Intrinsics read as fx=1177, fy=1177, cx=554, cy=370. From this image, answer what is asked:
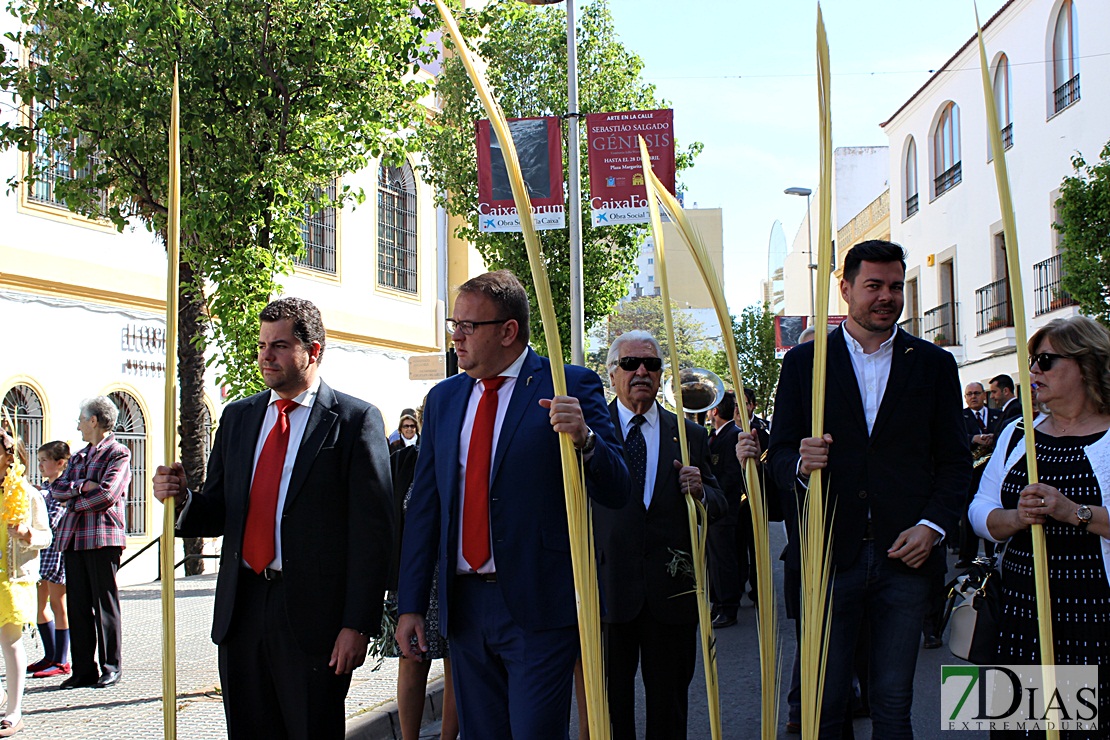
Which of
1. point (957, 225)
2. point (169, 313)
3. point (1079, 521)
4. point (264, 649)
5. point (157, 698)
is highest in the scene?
point (957, 225)

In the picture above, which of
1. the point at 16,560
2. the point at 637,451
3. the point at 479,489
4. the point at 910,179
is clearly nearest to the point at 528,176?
the point at 16,560

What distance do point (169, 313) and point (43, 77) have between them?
6.02 m

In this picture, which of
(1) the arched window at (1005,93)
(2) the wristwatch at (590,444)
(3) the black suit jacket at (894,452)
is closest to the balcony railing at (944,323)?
(1) the arched window at (1005,93)

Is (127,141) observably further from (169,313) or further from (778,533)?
(778,533)

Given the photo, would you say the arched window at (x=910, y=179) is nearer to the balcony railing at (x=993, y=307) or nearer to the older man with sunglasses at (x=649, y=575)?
the balcony railing at (x=993, y=307)

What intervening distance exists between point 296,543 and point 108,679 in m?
4.66

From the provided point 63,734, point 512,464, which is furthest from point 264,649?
point 63,734

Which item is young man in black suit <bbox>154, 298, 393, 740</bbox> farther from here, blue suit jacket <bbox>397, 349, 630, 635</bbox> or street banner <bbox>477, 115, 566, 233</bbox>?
street banner <bbox>477, 115, 566, 233</bbox>

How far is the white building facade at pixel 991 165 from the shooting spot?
76.9ft

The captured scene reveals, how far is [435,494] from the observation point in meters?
3.84

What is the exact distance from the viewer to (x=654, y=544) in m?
4.77

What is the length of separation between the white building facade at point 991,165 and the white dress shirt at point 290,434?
2055 centimetres

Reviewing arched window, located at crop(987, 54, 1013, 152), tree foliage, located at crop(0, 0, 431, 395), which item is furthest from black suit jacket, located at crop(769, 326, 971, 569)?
arched window, located at crop(987, 54, 1013, 152)

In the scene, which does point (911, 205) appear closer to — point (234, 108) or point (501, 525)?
point (234, 108)
